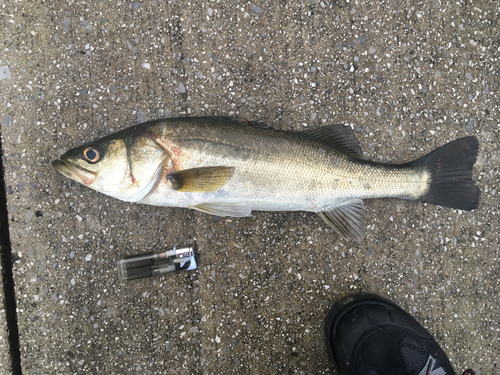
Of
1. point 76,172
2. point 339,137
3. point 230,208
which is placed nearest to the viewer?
point 76,172

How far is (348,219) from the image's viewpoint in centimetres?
247

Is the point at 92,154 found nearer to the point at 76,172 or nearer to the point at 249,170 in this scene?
the point at 76,172

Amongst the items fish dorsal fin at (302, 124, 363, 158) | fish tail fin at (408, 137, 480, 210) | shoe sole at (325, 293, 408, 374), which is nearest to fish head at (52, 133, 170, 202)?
fish dorsal fin at (302, 124, 363, 158)

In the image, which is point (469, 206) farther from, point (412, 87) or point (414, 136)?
point (412, 87)

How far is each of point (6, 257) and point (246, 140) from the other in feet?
7.21

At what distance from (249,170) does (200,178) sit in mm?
356

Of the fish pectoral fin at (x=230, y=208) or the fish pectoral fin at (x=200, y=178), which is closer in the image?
the fish pectoral fin at (x=200, y=178)

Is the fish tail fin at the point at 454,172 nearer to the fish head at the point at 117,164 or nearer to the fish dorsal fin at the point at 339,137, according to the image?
the fish dorsal fin at the point at 339,137

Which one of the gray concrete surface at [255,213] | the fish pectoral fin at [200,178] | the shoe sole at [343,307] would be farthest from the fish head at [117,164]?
the shoe sole at [343,307]

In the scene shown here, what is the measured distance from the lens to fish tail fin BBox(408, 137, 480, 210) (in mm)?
2484

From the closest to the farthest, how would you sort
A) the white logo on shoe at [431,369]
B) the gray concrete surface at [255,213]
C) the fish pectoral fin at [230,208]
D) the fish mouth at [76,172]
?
the fish mouth at [76,172], the fish pectoral fin at [230,208], the white logo on shoe at [431,369], the gray concrete surface at [255,213]

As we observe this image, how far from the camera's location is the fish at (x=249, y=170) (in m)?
2.16

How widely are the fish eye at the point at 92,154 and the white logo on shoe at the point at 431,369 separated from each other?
296cm

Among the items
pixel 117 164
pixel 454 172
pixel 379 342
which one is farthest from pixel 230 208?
pixel 454 172
